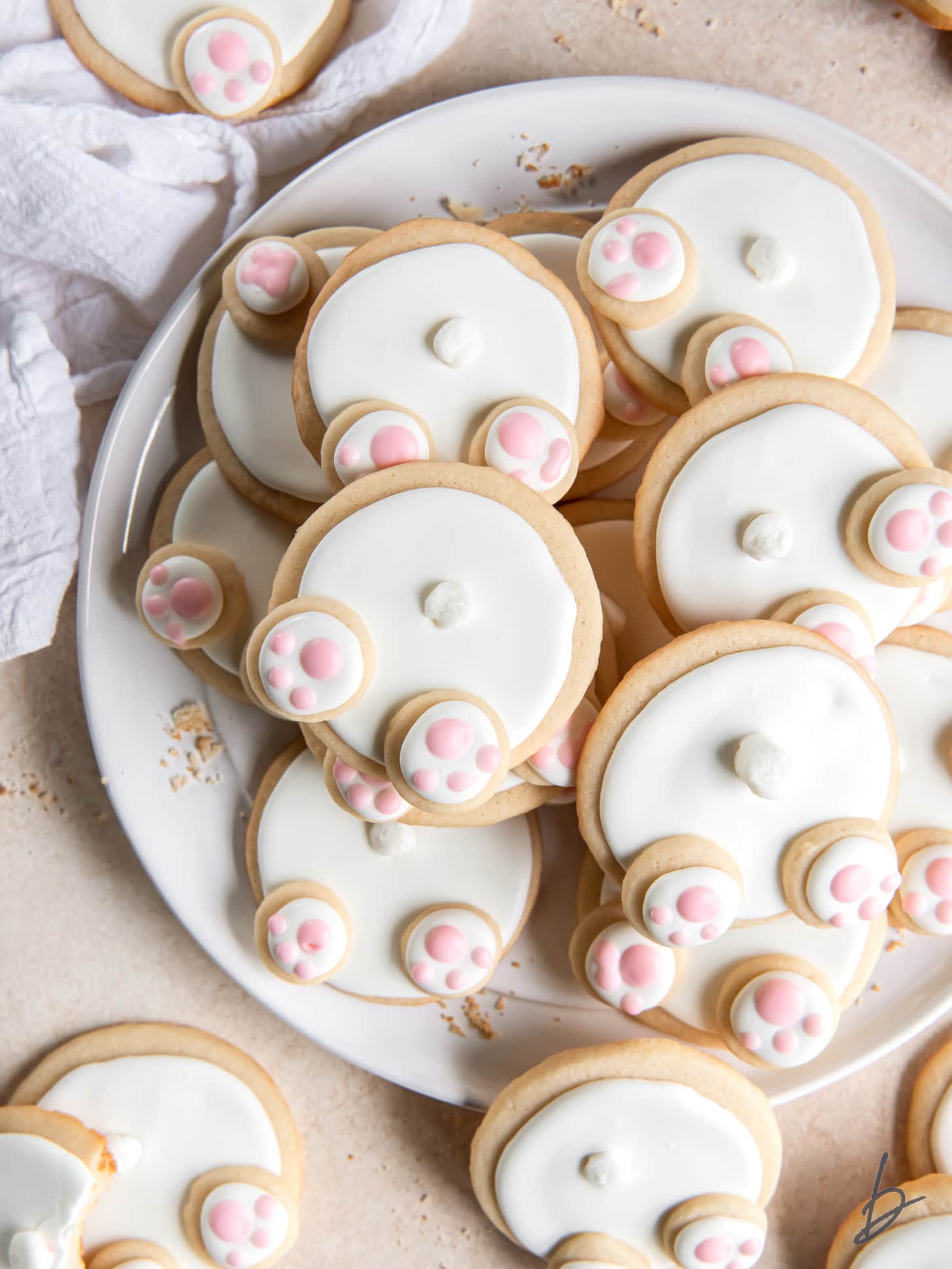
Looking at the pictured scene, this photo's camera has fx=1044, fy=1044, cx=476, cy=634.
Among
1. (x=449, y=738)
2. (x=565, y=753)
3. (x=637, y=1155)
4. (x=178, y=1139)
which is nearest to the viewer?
(x=449, y=738)

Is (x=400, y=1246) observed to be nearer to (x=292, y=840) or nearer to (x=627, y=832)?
(x=292, y=840)

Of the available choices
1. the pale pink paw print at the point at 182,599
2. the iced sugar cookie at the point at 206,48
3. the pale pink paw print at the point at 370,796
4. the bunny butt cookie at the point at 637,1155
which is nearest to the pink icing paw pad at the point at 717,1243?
the bunny butt cookie at the point at 637,1155

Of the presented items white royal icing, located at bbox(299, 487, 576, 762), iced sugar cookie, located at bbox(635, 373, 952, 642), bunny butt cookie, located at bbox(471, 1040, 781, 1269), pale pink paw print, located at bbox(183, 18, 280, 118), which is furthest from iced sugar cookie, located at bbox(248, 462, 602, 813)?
pale pink paw print, located at bbox(183, 18, 280, 118)

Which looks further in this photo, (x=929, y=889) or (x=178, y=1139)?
(x=178, y=1139)

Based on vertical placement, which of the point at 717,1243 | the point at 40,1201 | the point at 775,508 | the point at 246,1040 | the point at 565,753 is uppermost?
the point at 775,508

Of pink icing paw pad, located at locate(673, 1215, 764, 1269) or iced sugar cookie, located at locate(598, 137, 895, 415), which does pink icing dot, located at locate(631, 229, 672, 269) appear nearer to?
iced sugar cookie, located at locate(598, 137, 895, 415)

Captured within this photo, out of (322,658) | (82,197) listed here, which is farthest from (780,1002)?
(82,197)

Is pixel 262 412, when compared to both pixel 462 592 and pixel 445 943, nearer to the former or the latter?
pixel 462 592
